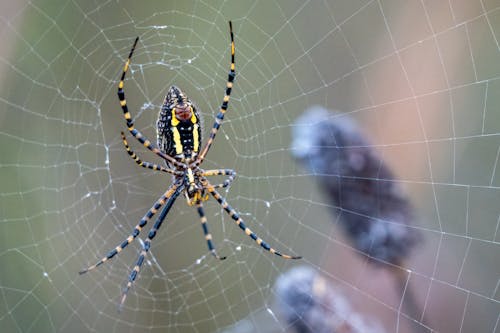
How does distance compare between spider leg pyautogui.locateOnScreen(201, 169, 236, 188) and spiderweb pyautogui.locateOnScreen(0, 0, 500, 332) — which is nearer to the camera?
spiderweb pyautogui.locateOnScreen(0, 0, 500, 332)

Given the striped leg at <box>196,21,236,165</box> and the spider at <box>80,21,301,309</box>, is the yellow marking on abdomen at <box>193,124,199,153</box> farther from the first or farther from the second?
the striped leg at <box>196,21,236,165</box>

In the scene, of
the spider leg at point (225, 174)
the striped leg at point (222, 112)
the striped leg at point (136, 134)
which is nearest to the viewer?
the striped leg at point (136, 134)

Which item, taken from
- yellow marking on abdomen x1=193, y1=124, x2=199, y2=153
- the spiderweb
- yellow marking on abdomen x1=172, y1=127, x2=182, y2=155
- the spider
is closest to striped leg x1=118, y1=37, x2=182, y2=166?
the spider

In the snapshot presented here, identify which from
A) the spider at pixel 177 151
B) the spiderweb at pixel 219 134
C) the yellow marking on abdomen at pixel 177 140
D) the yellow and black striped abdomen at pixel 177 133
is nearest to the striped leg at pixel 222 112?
the spider at pixel 177 151

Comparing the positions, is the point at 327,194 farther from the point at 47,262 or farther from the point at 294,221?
the point at 47,262

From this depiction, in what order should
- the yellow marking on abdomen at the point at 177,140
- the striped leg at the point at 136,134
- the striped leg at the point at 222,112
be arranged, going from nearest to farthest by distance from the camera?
the striped leg at the point at 136,134 < the yellow marking on abdomen at the point at 177,140 < the striped leg at the point at 222,112

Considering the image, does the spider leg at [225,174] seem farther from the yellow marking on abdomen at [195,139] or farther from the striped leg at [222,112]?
the yellow marking on abdomen at [195,139]

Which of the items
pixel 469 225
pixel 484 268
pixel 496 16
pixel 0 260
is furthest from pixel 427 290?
pixel 0 260

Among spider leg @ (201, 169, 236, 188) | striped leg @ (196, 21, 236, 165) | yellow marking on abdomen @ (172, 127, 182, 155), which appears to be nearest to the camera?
yellow marking on abdomen @ (172, 127, 182, 155)

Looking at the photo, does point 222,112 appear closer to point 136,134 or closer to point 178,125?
point 178,125
